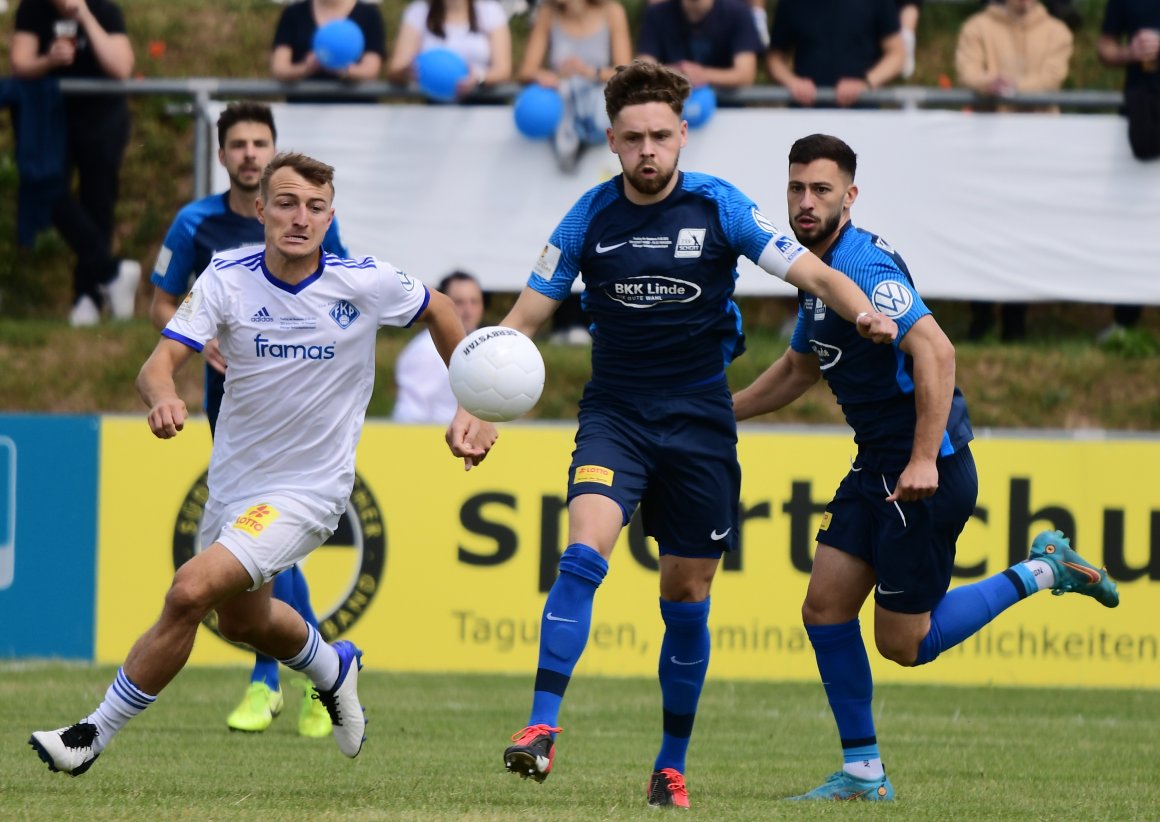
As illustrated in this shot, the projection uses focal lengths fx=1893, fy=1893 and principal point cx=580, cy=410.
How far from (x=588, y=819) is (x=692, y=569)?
1.28 meters

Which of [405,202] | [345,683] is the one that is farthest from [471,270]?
[345,683]

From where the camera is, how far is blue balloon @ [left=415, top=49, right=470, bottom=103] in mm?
13555

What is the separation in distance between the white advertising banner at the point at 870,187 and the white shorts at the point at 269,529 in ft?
22.1

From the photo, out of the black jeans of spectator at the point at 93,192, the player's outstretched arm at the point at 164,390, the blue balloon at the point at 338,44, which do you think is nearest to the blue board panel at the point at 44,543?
the black jeans of spectator at the point at 93,192

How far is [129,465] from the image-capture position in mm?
11797

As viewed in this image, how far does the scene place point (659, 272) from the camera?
22.5 ft

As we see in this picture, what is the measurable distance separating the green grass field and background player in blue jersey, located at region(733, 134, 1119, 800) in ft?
1.73

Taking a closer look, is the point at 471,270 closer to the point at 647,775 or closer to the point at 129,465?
the point at 129,465

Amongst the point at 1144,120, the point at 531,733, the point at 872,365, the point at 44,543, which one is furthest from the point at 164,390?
the point at 1144,120

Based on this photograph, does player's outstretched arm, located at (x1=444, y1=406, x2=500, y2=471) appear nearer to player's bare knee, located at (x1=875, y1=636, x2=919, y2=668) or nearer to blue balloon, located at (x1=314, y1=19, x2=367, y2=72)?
player's bare knee, located at (x1=875, y1=636, x2=919, y2=668)

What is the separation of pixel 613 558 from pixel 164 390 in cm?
541

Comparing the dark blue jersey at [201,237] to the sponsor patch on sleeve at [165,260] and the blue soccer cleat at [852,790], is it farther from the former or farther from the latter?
the blue soccer cleat at [852,790]

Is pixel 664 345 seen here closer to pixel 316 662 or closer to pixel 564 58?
pixel 316 662

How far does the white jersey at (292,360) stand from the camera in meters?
7.05
